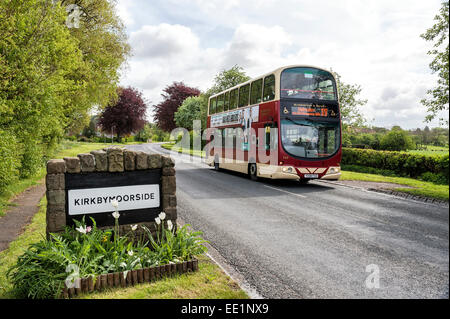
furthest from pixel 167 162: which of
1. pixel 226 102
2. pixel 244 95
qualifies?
pixel 226 102

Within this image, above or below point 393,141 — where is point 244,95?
above

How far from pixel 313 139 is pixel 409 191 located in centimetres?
376

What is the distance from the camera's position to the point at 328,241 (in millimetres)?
5895

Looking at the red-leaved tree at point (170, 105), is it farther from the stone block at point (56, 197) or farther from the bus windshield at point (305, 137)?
the stone block at point (56, 197)

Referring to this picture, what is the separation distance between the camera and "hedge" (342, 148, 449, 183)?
15148 mm

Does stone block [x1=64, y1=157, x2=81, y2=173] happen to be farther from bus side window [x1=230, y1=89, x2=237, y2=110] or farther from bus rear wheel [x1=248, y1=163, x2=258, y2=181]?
bus side window [x1=230, y1=89, x2=237, y2=110]

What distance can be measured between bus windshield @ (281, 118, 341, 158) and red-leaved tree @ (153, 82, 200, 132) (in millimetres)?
52024

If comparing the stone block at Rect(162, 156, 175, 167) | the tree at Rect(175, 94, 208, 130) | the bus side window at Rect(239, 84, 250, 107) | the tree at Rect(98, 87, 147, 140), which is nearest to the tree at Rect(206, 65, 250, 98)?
the tree at Rect(175, 94, 208, 130)

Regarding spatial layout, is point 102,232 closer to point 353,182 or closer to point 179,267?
point 179,267

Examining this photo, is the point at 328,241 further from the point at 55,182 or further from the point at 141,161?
the point at 55,182

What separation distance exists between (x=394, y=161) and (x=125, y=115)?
1965 inches
